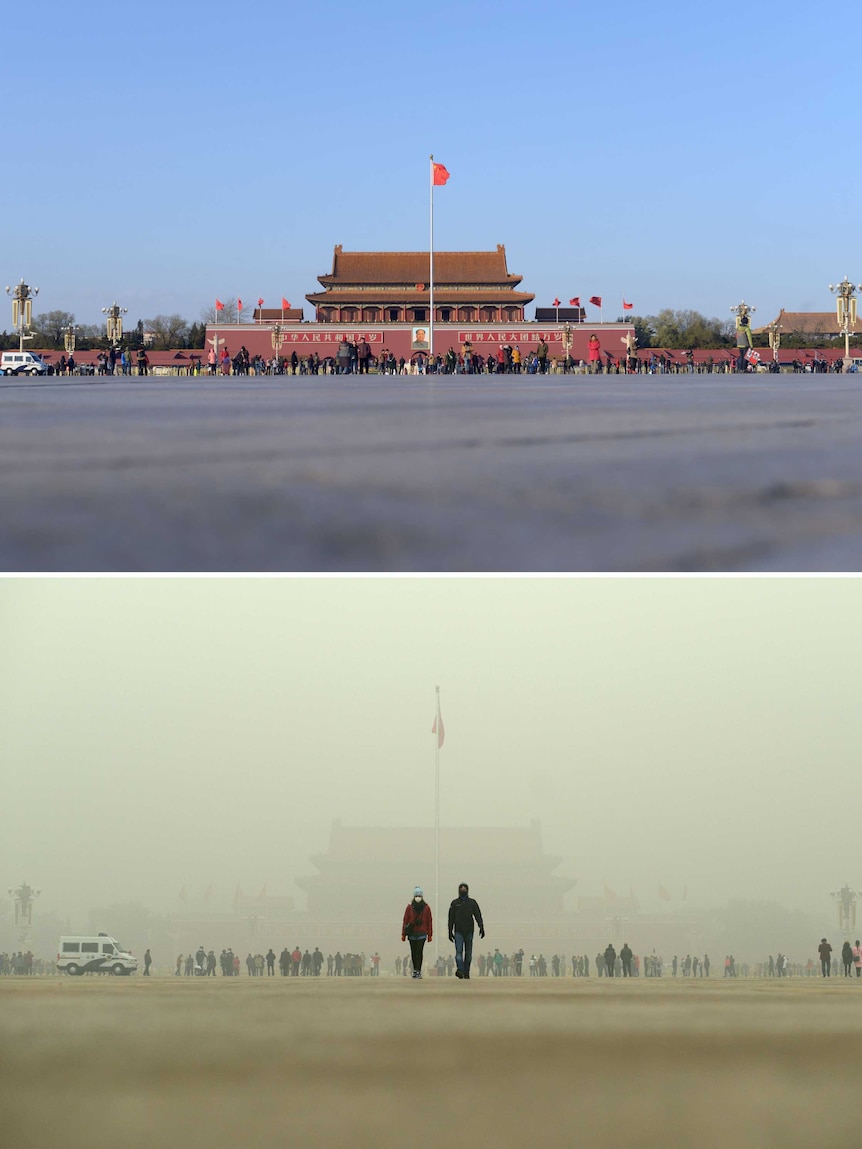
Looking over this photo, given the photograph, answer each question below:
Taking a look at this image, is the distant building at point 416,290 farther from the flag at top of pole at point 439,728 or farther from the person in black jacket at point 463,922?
the person in black jacket at point 463,922

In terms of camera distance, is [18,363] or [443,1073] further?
[18,363]

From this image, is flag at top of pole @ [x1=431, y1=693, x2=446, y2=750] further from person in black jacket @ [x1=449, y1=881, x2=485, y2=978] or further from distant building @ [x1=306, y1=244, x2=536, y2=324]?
distant building @ [x1=306, y1=244, x2=536, y2=324]

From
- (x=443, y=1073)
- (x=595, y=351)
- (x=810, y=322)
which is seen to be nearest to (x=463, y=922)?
(x=443, y=1073)

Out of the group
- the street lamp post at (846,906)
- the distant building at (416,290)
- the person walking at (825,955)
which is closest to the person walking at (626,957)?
the person walking at (825,955)

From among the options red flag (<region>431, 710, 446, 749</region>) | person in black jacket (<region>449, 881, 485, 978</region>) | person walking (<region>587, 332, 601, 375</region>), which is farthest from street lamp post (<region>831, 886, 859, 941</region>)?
person in black jacket (<region>449, 881, 485, 978</region>)

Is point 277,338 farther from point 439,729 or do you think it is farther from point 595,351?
point 439,729

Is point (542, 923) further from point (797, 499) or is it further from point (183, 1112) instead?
point (797, 499)

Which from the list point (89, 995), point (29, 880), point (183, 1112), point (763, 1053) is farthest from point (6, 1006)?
point (29, 880)
